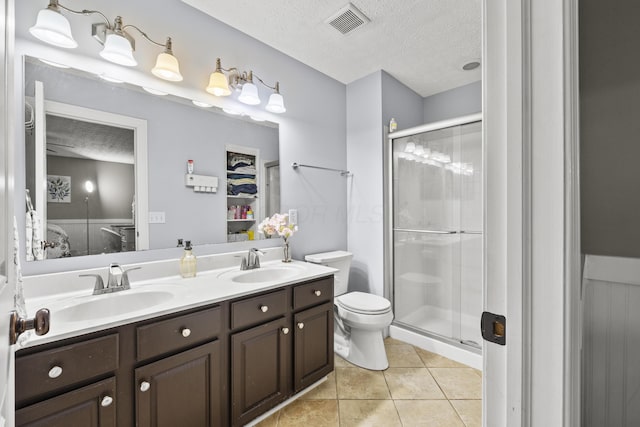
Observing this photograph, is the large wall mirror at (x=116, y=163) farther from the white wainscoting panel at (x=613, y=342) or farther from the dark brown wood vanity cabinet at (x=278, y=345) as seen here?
the white wainscoting panel at (x=613, y=342)

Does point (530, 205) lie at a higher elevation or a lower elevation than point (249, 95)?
lower

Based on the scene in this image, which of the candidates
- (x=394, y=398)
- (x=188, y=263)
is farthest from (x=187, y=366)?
(x=394, y=398)

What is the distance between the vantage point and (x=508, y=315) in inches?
24.4

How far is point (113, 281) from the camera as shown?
1.38 meters

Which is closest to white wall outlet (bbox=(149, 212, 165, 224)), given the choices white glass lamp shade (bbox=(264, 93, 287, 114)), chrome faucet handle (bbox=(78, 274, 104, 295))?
chrome faucet handle (bbox=(78, 274, 104, 295))

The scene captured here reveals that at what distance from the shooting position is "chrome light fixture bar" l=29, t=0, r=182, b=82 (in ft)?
4.10

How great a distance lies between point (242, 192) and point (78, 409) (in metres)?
1.40

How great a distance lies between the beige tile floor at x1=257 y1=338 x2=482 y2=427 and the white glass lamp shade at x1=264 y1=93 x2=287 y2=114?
2067mm

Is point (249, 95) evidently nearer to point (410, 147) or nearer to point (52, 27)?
point (52, 27)

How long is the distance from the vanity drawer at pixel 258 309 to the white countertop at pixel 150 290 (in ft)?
0.17

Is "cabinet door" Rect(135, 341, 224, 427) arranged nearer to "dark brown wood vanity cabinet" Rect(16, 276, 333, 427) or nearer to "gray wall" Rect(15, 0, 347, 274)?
"dark brown wood vanity cabinet" Rect(16, 276, 333, 427)

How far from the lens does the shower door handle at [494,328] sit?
63 cm

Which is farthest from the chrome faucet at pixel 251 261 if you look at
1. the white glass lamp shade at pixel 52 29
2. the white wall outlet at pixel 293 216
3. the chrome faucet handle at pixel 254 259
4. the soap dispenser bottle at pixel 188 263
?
the white glass lamp shade at pixel 52 29

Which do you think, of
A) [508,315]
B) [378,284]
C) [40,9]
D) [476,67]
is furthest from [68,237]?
[476,67]
